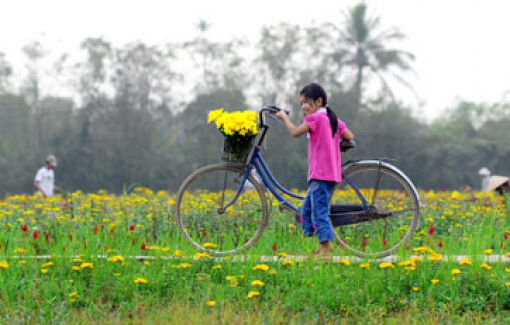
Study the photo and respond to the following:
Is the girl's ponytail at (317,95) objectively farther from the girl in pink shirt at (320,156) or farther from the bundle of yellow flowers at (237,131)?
the bundle of yellow flowers at (237,131)

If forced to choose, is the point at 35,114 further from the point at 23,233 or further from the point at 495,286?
the point at 495,286

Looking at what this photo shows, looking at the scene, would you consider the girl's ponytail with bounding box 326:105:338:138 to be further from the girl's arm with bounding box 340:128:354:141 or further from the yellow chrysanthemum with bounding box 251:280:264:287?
the yellow chrysanthemum with bounding box 251:280:264:287

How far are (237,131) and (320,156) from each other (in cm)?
78

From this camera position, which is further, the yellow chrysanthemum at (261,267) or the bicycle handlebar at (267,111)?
the bicycle handlebar at (267,111)

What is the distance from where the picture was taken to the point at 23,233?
20.9ft

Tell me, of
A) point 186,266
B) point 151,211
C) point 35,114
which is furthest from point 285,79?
point 186,266

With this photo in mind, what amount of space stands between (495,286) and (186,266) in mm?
2414

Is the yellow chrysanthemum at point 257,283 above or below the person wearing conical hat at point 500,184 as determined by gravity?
below

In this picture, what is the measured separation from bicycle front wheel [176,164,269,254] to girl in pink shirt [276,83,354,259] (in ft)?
1.74

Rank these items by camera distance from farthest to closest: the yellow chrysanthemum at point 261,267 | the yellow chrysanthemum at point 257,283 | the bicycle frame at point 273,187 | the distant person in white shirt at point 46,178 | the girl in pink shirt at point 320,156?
the distant person in white shirt at point 46,178 → the bicycle frame at point 273,187 → the girl in pink shirt at point 320,156 → the yellow chrysanthemum at point 261,267 → the yellow chrysanthemum at point 257,283

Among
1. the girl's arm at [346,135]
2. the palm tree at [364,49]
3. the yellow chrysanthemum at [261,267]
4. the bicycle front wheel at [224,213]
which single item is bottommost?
the yellow chrysanthemum at [261,267]

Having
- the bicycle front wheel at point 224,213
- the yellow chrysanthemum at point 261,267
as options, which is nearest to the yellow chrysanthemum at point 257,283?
the yellow chrysanthemum at point 261,267

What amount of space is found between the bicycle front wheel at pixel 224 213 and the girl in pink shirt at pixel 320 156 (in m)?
0.53

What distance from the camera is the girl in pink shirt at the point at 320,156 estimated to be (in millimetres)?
5145
